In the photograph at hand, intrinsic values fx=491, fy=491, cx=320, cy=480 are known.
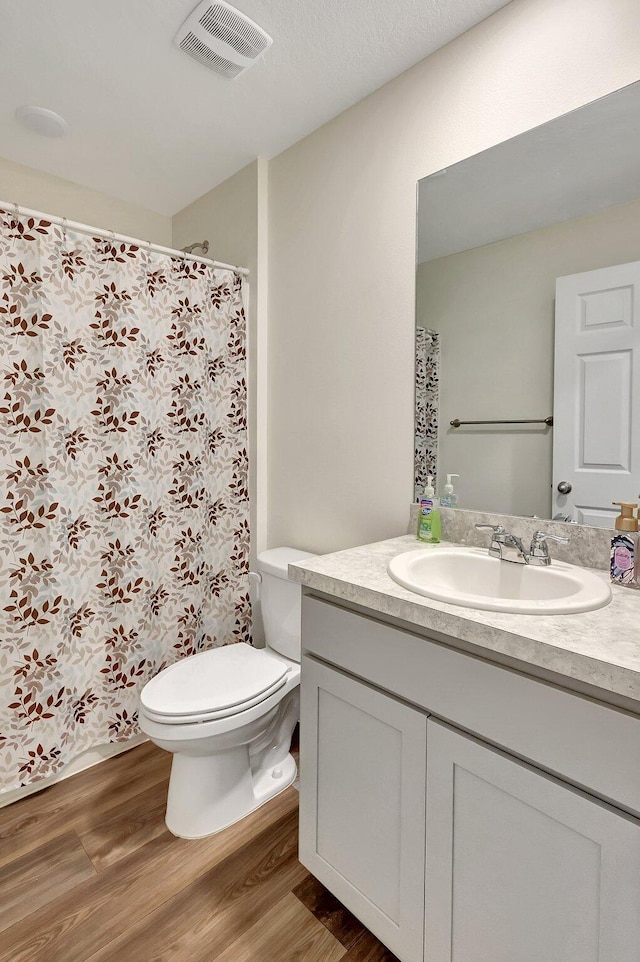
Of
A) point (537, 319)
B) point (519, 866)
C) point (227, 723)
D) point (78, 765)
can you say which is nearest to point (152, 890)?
point (227, 723)

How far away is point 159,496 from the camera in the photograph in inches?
75.7

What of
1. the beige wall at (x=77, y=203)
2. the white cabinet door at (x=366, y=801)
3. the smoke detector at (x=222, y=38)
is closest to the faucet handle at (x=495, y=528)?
the white cabinet door at (x=366, y=801)

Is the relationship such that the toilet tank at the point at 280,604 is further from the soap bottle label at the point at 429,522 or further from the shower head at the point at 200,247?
the shower head at the point at 200,247

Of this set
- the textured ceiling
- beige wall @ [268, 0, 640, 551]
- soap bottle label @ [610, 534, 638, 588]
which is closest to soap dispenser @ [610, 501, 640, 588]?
soap bottle label @ [610, 534, 638, 588]

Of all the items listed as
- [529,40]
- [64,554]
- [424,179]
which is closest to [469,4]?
[529,40]

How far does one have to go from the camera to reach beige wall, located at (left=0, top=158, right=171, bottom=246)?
2.13 metres

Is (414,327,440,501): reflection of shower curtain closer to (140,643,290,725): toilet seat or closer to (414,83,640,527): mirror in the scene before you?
(414,83,640,527): mirror

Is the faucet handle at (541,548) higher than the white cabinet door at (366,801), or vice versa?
the faucet handle at (541,548)

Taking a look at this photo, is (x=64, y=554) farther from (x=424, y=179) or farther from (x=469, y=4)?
(x=469, y=4)

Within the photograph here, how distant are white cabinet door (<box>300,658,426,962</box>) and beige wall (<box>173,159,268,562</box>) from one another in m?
1.07

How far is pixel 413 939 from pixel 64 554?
4.77 feet

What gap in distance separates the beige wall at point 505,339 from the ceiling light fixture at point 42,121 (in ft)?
4.88

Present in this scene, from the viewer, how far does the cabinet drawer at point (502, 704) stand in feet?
2.41

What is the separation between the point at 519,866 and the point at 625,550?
0.65 metres
